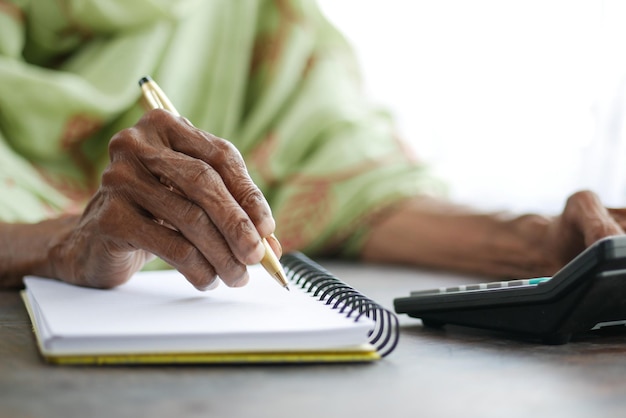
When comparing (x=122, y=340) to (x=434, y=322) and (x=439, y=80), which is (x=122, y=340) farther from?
(x=439, y=80)

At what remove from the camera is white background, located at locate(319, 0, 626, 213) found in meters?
1.32

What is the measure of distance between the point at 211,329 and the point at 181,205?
0.47 feet

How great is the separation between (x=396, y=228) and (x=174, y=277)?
0.53 metres

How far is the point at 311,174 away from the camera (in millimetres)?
1298

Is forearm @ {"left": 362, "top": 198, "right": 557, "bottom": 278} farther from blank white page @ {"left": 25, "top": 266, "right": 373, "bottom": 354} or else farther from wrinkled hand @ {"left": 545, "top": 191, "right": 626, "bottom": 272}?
blank white page @ {"left": 25, "top": 266, "right": 373, "bottom": 354}

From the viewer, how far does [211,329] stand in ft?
1.67

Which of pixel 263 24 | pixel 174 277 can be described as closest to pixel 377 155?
pixel 263 24

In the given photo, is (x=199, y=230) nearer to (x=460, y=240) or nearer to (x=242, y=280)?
(x=242, y=280)

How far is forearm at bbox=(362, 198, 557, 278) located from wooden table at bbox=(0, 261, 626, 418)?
1.38ft

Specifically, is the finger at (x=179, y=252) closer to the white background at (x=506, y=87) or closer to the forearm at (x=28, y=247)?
the forearm at (x=28, y=247)

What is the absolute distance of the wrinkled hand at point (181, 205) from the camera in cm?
61

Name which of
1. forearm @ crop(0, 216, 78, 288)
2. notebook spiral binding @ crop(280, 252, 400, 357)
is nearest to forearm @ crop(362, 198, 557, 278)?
notebook spiral binding @ crop(280, 252, 400, 357)

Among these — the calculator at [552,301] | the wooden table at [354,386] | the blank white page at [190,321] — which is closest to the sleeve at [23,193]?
the blank white page at [190,321]

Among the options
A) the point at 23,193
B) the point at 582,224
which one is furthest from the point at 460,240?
the point at 23,193
